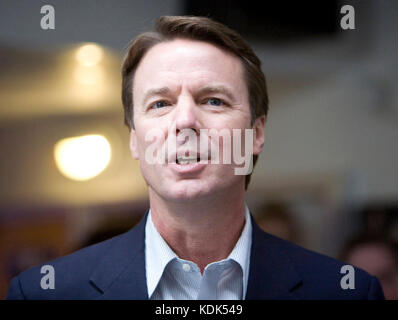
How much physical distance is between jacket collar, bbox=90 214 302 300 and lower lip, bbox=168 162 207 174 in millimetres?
267

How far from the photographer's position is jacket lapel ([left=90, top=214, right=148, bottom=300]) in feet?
5.41

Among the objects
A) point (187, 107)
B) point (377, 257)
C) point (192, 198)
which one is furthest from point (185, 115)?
point (377, 257)

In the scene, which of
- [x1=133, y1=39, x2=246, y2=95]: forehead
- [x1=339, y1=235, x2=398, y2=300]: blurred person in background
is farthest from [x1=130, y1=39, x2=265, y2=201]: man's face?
[x1=339, y1=235, x2=398, y2=300]: blurred person in background

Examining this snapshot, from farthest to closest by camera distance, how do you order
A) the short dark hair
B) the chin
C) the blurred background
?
the blurred background → the short dark hair → the chin

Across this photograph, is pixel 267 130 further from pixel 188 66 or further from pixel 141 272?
pixel 141 272

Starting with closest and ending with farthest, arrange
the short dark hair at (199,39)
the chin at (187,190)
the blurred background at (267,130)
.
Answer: the chin at (187,190) → the short dark hair at (199,39) → the blurred background at (267,130)

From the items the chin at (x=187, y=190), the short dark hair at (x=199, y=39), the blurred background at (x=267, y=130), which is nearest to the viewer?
the chin at (x=187, y=190)

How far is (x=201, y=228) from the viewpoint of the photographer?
5.43 feet

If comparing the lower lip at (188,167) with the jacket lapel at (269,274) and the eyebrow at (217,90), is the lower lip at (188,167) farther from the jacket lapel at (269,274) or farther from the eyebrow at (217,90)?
the jacket lapel at (269,274)

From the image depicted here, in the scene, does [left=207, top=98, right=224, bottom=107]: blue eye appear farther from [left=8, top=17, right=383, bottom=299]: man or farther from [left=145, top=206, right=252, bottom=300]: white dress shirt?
[left=145, top=206, right=252, bottom=300]: white dress shirt

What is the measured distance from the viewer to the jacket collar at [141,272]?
1.65 meters

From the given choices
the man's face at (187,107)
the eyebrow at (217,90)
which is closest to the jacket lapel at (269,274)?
the man's face at (187,107)
